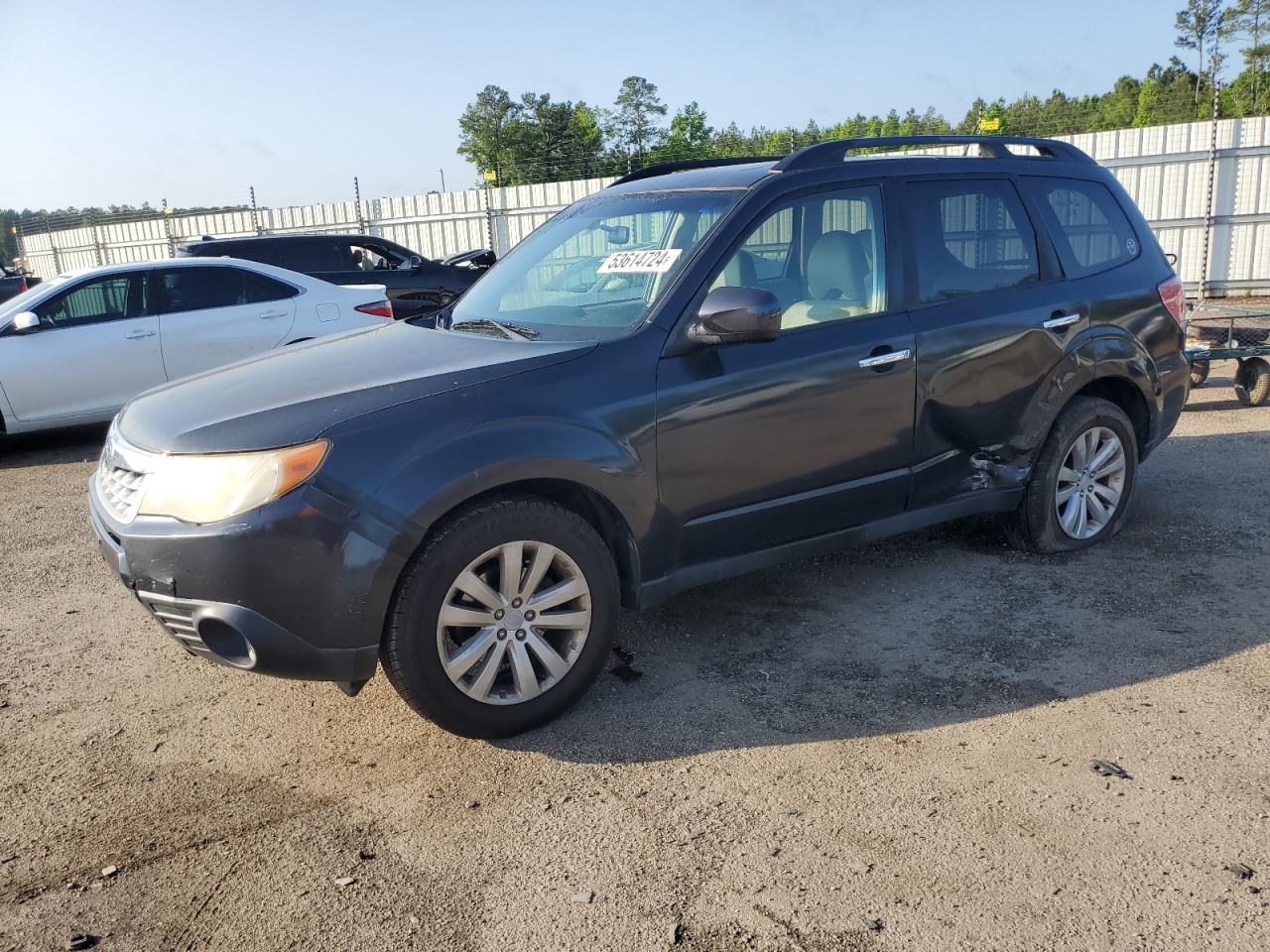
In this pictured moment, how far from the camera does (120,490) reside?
11.4ft

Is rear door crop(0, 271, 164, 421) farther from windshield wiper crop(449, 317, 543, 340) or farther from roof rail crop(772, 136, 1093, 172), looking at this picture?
roof rail crop(772, 136, 1093, 172)

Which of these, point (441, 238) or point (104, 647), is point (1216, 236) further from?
point (104, 647)

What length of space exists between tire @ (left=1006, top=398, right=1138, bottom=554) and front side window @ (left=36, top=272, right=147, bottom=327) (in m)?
7.23

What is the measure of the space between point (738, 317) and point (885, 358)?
2.95 ft

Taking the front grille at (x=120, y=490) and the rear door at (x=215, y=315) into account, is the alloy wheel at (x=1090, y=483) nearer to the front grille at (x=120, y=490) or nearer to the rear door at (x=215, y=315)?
the front grille at (x=120, y=490)

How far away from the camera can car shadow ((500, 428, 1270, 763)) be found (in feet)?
11.7

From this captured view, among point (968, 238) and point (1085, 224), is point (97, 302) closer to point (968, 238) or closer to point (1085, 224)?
point (968, 238)

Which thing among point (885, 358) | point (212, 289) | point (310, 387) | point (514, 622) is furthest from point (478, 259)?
point (514, 622)

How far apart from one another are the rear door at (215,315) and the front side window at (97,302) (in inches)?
7.5

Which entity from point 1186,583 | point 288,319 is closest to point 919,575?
point 1186,583

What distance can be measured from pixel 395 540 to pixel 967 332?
→ 267 centimetres

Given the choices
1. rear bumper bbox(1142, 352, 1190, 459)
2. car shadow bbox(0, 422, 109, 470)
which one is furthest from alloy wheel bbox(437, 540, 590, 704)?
car shadow bbox(0, 422, 109, 470)

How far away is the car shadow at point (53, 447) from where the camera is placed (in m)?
8.62

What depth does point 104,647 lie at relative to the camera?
4461mm
